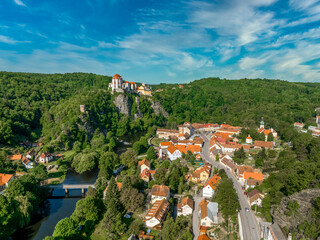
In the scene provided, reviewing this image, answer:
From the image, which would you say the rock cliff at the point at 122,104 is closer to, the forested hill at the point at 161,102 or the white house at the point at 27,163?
the forested hill at the point at 161,102

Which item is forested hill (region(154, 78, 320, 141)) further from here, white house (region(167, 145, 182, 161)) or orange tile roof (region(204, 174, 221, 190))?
orange tile roof (region(204, 174, 221, 190))

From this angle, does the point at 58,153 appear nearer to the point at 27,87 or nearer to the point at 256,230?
the point at 27,87

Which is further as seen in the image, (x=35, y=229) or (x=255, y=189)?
(x=255, y=189)

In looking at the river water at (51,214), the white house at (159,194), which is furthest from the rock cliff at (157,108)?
the white house at (159,194)

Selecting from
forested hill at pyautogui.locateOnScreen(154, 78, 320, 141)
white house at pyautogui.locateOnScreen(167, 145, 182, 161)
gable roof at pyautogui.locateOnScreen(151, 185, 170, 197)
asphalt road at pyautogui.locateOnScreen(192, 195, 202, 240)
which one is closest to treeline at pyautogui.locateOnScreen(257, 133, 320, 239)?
asphalt road at pyautogui.locateOnScreen(192, 195, 202, 240)

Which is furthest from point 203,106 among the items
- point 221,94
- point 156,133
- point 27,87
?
point 27,87

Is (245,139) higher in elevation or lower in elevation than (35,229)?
higher

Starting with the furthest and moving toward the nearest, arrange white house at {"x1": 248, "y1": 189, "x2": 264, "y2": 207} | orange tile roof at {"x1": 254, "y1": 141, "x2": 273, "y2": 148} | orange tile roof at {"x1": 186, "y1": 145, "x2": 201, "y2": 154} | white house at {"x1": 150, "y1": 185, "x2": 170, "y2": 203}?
orange tile roof at {"x1": 254, "y1": 141, "x2": 273, "y2": 148} → orange tile roof at {"x1": 186, "y1": 145, "x2": 201, "y2": 154} → white house at {"x1": 150, "y1": 185, "x2": 170, "y2": 203} → white house at {"x1": 248, "y1": 189, "x2": 264, "y2": 207}
